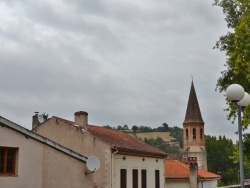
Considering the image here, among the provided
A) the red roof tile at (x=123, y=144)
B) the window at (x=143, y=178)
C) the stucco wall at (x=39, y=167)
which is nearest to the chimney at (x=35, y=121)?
the red roof tile at (x=123, y=144)

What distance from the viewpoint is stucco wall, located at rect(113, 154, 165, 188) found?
2830 cm

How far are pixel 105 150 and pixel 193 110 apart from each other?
49.6 metres

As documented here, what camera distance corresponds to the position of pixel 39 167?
15.8 meters

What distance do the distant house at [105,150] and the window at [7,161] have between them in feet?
39.1

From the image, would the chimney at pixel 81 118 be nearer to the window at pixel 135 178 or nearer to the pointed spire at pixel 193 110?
the window at pixel 135 178

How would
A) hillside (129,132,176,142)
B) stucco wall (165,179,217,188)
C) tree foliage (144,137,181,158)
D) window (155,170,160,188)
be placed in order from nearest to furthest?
window (155,170,160,188) < stucco wall (165,179,217,188) < tree foliage (144,137,181,158) < hillside (129,132,176,142)

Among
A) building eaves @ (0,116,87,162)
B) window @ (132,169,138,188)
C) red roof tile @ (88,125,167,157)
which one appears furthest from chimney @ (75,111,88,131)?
building eaves @ (0,116,87,162)

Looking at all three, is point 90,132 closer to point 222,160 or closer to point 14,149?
point 14,149

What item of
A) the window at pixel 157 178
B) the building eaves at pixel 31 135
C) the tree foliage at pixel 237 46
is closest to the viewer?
the building eaves at pixel 31 135

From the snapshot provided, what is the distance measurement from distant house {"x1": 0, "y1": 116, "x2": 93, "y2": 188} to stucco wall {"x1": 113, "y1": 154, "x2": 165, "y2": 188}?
36.1 ft

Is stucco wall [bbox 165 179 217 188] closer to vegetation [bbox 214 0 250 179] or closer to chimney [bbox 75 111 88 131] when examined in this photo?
chimney [bbox 75 111 88 131]

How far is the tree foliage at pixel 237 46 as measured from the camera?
20844 millimetres

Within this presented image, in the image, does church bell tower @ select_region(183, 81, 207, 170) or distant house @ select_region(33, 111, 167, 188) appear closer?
distant house @ select_region(33, 111, 167, 188)

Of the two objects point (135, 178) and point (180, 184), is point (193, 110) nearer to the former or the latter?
point (180, 184)
